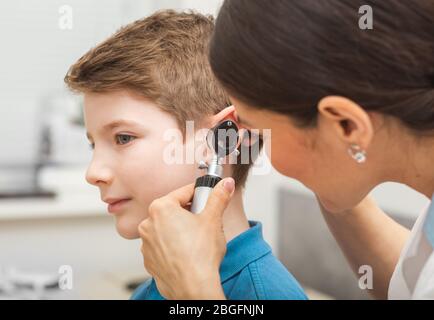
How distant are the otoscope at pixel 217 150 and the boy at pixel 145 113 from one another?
0.04m

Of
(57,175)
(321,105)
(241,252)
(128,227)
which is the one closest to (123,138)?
(128,227)

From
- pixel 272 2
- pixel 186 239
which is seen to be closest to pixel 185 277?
pixel 186 239

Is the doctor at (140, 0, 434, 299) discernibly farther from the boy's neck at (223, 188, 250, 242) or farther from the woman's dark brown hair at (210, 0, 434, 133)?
the boy's neck at (223, 188, 250, 242)

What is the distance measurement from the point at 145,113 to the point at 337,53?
384 mm

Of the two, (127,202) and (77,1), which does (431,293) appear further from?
(77,1)

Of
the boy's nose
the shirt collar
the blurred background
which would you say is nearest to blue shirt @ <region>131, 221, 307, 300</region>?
the shirt collar

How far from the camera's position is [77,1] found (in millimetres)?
2324

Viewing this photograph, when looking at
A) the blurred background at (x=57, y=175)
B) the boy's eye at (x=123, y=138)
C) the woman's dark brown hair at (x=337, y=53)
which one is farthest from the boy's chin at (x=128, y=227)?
the blurred background at (x=57, y=175)

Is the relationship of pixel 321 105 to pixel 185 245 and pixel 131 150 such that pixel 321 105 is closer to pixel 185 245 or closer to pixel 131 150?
pixel 185 245

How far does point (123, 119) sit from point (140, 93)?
0.05m

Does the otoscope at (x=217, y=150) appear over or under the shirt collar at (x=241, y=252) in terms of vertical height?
over

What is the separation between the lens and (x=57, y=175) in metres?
2.30

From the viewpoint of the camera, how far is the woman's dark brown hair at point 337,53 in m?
0.75

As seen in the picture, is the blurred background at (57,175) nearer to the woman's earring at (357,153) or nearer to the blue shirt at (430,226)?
the blue shirt at (430,226)
